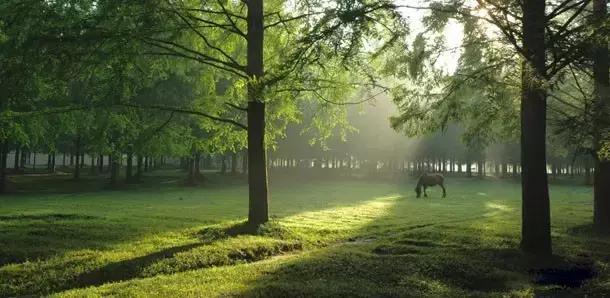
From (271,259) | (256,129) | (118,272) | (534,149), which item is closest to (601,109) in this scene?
(534,149)

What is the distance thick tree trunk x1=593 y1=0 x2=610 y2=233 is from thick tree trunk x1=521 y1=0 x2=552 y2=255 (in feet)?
3.32

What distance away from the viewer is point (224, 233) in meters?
14.4

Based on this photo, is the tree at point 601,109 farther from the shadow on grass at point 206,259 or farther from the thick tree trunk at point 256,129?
the thick tree trunk at point 256,129

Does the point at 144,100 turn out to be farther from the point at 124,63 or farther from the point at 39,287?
the point at 39,287

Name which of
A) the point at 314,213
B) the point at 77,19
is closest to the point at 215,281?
the point at 77,19

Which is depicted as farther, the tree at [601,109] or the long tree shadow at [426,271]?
the tree at [601,109]

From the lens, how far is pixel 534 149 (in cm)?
1129

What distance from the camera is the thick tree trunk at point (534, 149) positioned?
10.9 metres

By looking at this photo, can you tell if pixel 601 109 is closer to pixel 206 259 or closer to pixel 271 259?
pixel 271 259

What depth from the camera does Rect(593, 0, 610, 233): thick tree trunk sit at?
10425 millimetres

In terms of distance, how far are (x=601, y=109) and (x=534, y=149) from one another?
1549 mm

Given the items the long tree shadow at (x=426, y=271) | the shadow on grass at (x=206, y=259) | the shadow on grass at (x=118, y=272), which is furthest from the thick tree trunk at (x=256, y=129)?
the shadow on grass at (x=118, y=272)

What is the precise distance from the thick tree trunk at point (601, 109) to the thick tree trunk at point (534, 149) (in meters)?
1.01

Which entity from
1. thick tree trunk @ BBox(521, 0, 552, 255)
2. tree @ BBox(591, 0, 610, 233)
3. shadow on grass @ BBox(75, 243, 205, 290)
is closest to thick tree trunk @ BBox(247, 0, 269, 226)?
shadow on grass @ BBox(75, 243, 205, 290)
